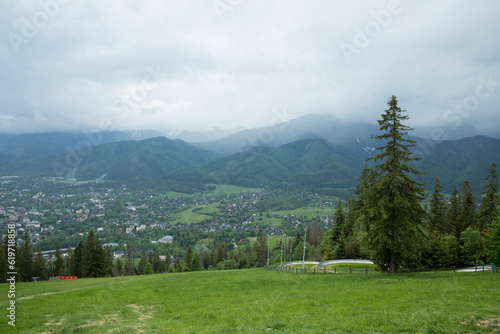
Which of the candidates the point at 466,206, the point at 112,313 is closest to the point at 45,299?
the point at 112,313

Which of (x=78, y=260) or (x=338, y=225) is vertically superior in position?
(x=338, y=225)

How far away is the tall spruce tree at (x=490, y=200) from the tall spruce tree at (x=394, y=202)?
2306 centimetres

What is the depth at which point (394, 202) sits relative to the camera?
24344 mm

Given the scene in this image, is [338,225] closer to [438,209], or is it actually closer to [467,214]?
[438,209]

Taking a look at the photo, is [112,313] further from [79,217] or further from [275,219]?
[79,217]

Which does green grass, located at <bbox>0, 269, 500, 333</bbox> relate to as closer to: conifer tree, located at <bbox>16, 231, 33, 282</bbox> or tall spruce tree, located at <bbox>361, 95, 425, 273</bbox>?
tall spruce tree, located at <bbox>361, 95, 425, 273</bbox>

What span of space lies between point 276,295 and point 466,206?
42.9 metres

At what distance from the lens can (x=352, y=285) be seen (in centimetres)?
2331

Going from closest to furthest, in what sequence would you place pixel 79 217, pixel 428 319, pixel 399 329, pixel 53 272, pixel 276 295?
pixel 399 329
pixel 428 319
pixel 276 295
pixel 53 272
pixel 79 217

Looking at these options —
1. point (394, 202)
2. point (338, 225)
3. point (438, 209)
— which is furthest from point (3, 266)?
point (438, 209)

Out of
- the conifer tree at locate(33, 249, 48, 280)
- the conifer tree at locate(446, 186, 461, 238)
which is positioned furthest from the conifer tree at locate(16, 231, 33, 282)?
the conifer tree at locate(446, 186, 461, 238)

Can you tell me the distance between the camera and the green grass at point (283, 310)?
12.5 metres

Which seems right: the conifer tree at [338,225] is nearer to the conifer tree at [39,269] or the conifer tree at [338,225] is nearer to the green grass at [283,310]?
the green grass at [283,310]

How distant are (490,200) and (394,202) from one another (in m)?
30.1
